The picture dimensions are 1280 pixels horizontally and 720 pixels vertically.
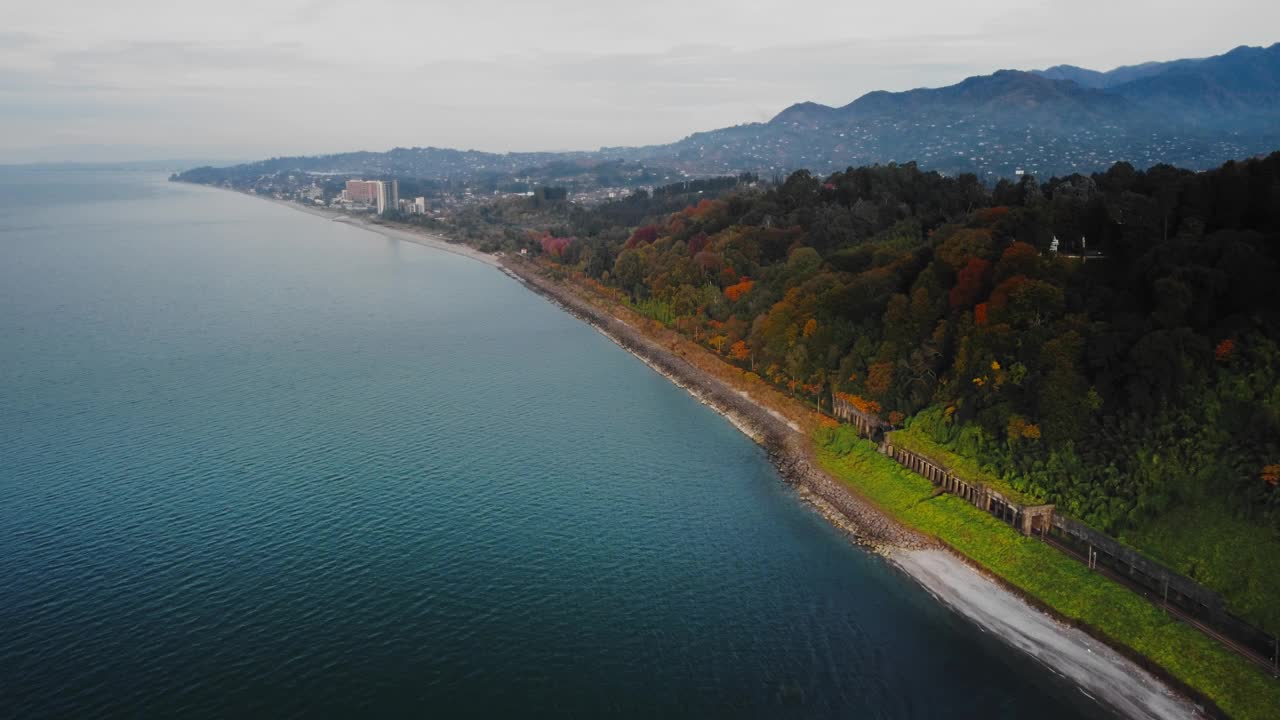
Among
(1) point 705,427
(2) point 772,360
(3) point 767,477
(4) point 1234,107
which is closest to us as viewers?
(3) point 767,477

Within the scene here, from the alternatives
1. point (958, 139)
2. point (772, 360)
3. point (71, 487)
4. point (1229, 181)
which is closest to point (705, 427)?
point (772, 360)

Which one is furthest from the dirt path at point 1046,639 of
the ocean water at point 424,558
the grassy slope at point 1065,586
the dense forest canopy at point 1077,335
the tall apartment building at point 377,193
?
the tall apartment building at point 377,193

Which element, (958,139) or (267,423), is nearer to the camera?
(267,423)

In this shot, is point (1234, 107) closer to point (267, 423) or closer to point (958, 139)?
point (958, 139)

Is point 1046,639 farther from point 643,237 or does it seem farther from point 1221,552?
point 643,237

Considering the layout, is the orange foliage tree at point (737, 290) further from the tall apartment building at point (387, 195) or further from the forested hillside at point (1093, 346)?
the tall apartment building at point (387, 195)

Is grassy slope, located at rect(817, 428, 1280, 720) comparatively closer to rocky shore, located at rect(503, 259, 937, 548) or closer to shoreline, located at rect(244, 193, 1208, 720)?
shoreline, located at rect(244, 193, 1208, 720)
